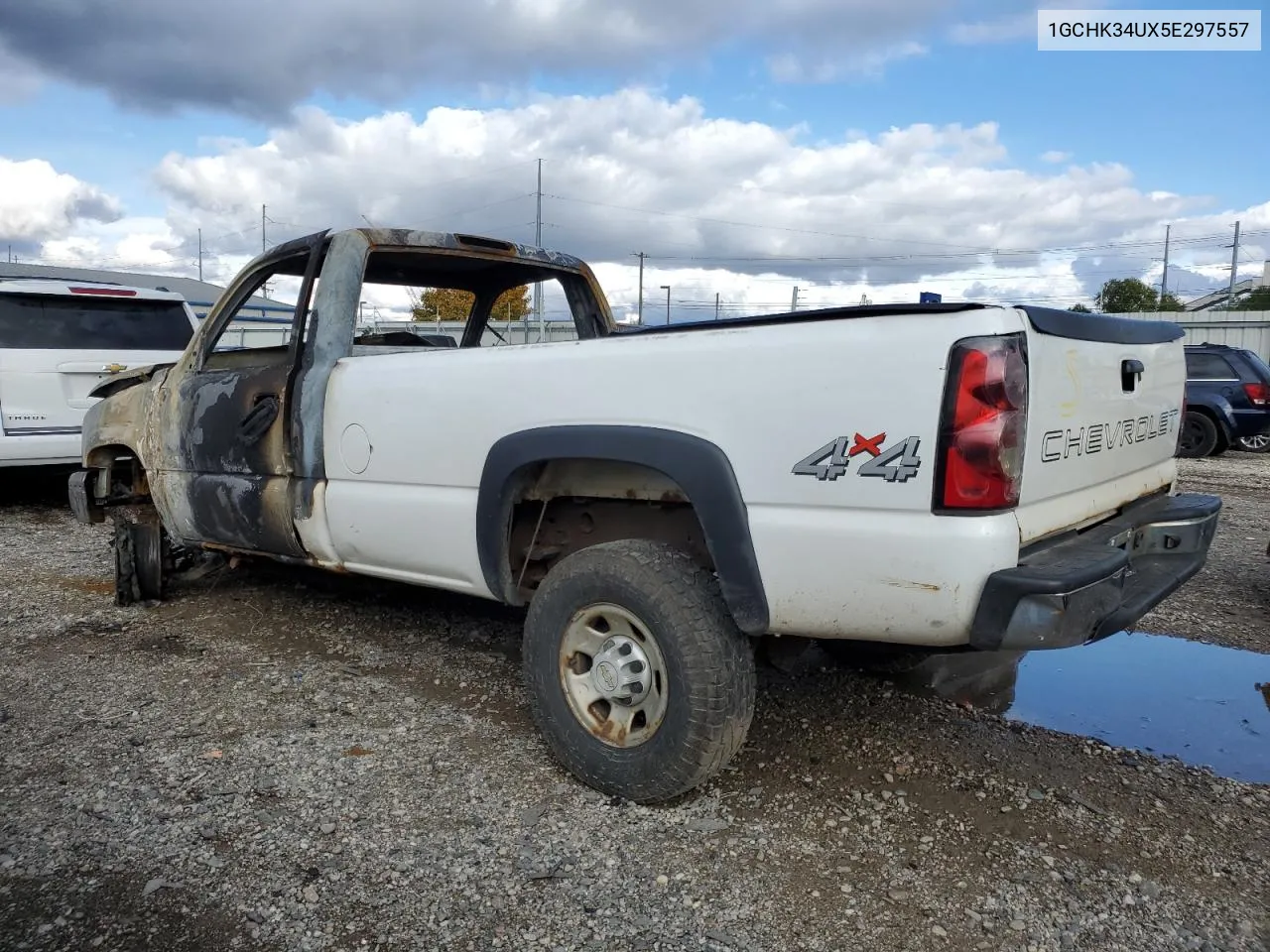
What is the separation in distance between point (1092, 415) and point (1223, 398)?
12491 millimetres

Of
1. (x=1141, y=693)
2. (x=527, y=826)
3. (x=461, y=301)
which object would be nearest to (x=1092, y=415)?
(x=1141, y=693)

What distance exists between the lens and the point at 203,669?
4.18 m

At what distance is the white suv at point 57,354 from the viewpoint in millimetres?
7246

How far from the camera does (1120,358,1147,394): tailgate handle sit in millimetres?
2941

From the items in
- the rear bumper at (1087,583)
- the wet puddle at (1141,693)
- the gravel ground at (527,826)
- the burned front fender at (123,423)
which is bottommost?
the gravel ground at (527,826)

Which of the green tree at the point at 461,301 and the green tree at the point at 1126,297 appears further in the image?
the green tree at the point at 1126,297

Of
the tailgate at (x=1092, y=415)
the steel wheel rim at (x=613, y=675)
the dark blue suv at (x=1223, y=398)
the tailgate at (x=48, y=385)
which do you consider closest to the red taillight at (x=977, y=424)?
the tailgate at (x=1092, y=415)

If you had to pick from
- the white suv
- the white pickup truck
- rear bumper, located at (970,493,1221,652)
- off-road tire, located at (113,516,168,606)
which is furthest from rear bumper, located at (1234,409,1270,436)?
off-road tire, located at (113,516,168,606)

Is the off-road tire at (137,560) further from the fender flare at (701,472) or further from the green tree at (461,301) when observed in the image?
the fender flare at (701,472)

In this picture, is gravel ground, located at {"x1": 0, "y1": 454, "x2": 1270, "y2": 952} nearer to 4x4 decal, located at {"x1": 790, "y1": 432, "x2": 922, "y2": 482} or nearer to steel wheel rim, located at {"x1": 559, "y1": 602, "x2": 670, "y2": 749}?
steel wheel rim, located at {"x1": 559, "y1": 602, "x2": 670, "y2": 749}

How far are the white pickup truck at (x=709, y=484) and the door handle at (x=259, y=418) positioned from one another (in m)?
0.01

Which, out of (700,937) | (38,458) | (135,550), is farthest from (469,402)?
(38,458)

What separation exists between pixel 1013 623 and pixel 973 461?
1.36 feet

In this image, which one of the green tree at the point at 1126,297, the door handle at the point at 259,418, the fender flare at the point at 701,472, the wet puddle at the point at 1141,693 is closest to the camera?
the fender flare at the point at 701,472
